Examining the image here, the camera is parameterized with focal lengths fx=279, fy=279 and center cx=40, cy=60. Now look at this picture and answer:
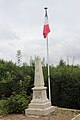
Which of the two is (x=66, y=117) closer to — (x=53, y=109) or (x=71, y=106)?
(x=53, y=109)

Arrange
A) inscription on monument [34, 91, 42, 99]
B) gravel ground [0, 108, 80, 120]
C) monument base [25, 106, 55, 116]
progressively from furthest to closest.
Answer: inscription on monument [34, 91, 42, 99], monument base [25, 106, 55, 116], gravel ground [0, 108, 80, 120]

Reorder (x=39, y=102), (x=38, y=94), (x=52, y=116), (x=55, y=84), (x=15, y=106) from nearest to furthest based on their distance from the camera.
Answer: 1. (x=52, y=116)
2. (x=39, y=102)
3. (x=38, y=94)
4. (x=15, y=106)
5. (x=55, y=84)

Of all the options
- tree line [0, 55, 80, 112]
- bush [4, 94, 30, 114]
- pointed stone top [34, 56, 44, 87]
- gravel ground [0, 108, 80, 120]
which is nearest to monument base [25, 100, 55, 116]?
gravel ground [0, 108, 80, 120]

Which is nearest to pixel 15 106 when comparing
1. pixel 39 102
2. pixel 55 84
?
pixel 39 102

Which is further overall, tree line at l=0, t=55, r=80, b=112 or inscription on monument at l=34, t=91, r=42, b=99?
tree line at l=0, t=55, r=80, b=112

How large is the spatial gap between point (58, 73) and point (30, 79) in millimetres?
1879

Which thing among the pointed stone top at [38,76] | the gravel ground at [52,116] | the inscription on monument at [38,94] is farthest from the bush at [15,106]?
the pointed stone top at [38,76]

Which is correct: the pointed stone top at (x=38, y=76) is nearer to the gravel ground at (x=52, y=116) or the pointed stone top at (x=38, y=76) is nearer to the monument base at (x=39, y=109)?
the monument base at (x=39, y=109)

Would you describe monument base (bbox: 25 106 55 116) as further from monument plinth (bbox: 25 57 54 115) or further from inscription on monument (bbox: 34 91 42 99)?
inscription on monument (bbox: 34 91 42 99)

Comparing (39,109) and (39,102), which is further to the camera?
(39,102)

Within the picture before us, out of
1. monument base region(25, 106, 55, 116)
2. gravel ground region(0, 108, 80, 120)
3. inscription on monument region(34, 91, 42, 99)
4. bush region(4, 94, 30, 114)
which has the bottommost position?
gravel ground region(0, 108, 80, 120)

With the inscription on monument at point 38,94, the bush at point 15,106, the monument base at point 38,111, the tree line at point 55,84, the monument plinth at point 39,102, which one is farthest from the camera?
the tree line at point 55,84

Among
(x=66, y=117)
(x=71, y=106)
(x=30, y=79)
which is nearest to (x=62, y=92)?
(x=71, y=106)

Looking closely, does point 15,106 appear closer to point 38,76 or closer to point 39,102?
point 39,102
